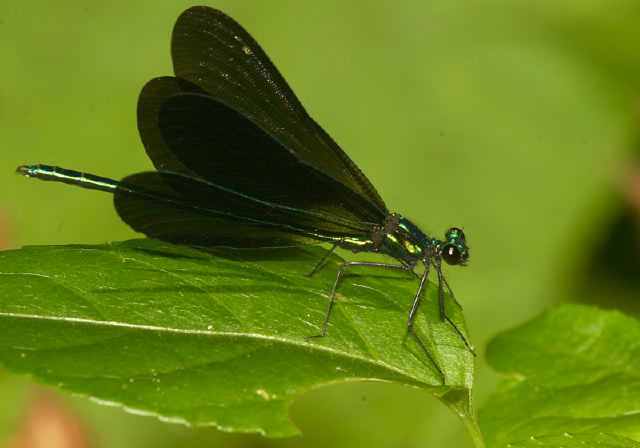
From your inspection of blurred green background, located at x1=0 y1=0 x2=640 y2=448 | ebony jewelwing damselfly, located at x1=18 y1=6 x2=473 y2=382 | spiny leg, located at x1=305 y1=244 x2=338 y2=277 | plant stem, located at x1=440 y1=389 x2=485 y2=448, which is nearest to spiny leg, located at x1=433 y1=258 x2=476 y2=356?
ebony jewelwing damselfly, located at x1=18 y1=6 x2=473 y2=382

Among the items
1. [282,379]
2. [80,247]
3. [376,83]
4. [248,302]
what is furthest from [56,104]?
[282,379]

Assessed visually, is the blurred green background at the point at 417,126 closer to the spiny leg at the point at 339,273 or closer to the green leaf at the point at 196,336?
the spiny leg at the point at 339,273

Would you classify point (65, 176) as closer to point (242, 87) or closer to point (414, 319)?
point (242, 87)

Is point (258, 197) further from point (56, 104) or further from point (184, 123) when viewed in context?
point (56, 104)

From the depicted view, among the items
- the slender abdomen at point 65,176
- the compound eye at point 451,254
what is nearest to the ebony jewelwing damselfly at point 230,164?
the slender abdomen at point 65,176

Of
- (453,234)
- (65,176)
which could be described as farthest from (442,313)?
(65,176)
